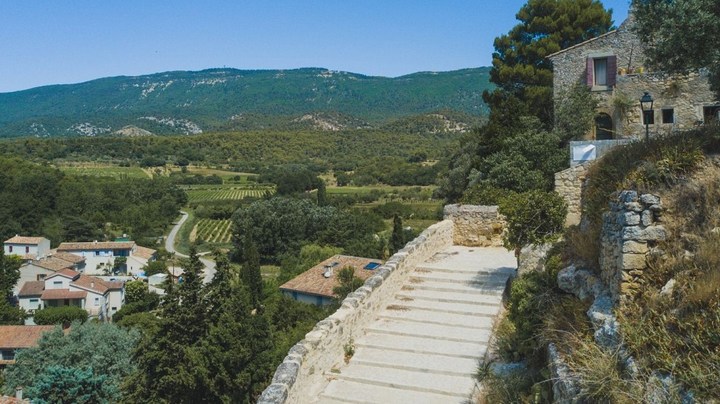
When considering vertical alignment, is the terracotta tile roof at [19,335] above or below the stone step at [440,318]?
below

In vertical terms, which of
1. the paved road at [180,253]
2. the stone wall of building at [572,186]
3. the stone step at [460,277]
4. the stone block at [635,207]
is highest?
the stone block at [635,207]

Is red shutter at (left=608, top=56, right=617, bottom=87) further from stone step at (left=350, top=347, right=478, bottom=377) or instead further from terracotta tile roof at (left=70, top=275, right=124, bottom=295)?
terracotta tile roof at (left=70, top=275, right=124, bottom=295)

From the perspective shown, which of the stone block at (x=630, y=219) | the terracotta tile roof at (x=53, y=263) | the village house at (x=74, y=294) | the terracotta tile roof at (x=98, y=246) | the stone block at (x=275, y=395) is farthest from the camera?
the terracotta tile roof at (x=98, y=246)

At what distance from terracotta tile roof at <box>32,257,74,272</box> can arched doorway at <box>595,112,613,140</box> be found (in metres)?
53.9

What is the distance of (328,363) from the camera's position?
8172 mm

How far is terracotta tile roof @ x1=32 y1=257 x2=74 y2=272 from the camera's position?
59.5 meters

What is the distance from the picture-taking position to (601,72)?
70.7 ft

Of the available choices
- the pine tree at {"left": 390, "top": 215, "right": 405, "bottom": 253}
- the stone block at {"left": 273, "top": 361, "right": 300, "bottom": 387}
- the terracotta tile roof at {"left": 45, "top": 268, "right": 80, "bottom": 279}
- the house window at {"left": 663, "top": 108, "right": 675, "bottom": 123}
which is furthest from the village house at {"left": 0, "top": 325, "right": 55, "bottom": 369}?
the house window at {"left": 663, "top": 108, "right": 675, "bottom": 123}

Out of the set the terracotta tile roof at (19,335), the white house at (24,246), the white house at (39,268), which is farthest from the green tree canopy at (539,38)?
the white house at (24,246)

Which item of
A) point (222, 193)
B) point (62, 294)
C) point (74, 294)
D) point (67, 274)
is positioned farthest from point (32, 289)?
point (222, 193)

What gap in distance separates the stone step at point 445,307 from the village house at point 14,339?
34.4 metres

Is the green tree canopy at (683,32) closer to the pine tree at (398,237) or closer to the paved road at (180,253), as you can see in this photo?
the pine tree at (398,237)

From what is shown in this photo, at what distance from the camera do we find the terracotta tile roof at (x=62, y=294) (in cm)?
5253

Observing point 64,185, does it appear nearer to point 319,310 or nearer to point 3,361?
point 3,361
